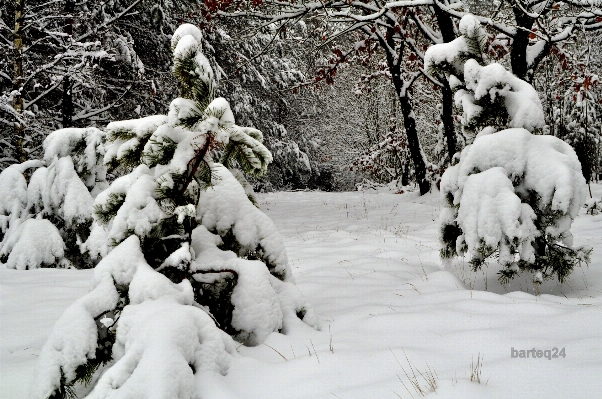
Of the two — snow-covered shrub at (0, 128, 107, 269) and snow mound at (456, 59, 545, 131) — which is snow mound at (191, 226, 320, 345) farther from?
snow-covered shrub at (0, 128, 107, 269)

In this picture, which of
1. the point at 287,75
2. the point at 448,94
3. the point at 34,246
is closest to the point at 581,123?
the point at 448,94

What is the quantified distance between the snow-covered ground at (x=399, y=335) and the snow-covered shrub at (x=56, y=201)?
0.96ft

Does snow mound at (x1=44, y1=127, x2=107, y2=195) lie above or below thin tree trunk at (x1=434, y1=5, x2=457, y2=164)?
below

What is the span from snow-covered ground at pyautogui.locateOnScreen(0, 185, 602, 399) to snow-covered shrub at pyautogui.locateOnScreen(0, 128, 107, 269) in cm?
29

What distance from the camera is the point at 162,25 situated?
28.1ft

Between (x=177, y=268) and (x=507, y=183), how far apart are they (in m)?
2.59

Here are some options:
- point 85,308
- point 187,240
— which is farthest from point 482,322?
point 85,308

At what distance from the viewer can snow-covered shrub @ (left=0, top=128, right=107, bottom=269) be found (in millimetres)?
4387

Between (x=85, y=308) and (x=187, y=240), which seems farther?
(x=187, y=240)

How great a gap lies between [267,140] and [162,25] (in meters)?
9.13

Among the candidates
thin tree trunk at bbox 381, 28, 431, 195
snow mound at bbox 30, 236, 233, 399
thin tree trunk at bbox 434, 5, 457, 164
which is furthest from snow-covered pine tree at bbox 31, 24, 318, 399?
thin tree trunk at bbox 381, 28, 431, 195

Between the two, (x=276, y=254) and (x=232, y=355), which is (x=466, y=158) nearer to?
(x=276, y=254)

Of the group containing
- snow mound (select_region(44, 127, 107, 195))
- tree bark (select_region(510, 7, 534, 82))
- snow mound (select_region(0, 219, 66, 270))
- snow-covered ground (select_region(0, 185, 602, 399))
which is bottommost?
snow-covered ground (select_region(0, 185, 602, 399))

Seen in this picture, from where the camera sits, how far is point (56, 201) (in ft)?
14.7
